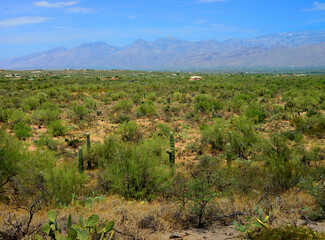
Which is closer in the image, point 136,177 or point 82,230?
point 82,230

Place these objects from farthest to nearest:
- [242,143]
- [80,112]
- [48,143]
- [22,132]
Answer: [80,112], [22,132], [48,143], [242,143]

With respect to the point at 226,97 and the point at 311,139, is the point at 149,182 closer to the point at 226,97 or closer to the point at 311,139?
the point at 311,139

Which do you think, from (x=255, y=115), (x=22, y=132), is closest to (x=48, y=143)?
(x=22, y=132)

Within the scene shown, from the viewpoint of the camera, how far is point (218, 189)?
7.20 meters

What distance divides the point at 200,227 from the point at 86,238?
7.52ft

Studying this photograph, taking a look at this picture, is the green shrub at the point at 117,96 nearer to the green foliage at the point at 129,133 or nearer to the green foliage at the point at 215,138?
the green foliage at the point at 129,133

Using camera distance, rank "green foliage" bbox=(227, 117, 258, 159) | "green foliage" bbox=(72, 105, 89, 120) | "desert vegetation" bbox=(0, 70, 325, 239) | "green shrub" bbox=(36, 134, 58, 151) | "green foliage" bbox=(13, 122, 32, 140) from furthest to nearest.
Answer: "green foliage" bbox=(72, 105, 89, 120)
"green foliage" bbox=(13, 122, 32, 140)
"green shrub" bbox=(36, 134, 58, 151)
"green foliage" bbox=(227, 117, 258, 159)
"desert vegetation" bbox=(0, 70, 325, 239)

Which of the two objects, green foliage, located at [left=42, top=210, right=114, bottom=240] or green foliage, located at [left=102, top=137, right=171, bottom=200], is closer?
green foliage, located at [left=42, top=210, right=114, bottom=240]

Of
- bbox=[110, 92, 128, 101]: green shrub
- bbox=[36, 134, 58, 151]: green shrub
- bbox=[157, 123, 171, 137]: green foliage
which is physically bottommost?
bbox=[36, 134, 58, 151]: green shrub

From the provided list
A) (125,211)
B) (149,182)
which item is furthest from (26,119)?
(125,211)

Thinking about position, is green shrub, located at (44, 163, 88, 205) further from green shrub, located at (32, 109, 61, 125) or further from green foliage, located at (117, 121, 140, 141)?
green shrub, located at (32, 109, 61, 125)

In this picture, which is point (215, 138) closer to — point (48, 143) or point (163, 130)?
point (163, 130)

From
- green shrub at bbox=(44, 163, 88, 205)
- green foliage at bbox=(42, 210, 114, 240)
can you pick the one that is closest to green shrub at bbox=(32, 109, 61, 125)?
green shrub at bbox=(44, 163, 88, 205)

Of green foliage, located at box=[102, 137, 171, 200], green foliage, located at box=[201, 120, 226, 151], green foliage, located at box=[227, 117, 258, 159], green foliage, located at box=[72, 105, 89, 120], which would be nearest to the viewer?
green foliage, located at box=[102, 137, 171, 200]
